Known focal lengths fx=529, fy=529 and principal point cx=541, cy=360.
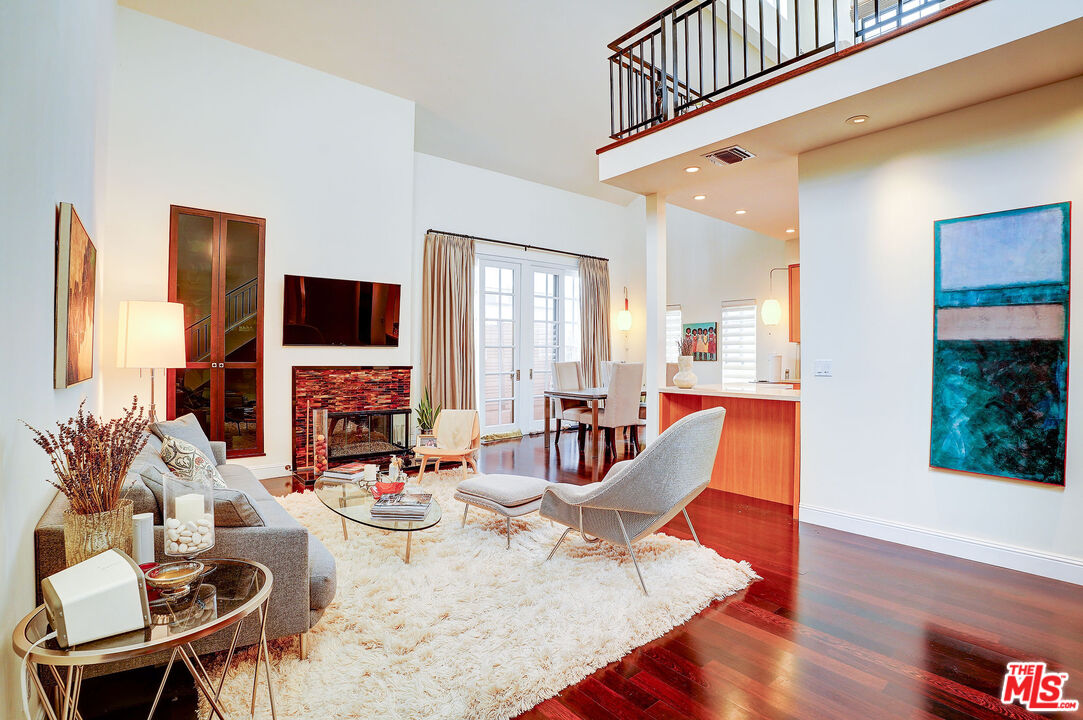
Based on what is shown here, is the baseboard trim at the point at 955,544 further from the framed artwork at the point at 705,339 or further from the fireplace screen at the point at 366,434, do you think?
the framed artwork at the point at 705,339

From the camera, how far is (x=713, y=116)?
3.46 metres

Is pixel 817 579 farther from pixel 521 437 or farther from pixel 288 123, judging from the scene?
pixel 288 123

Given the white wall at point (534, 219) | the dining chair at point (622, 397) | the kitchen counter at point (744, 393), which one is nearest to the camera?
the kitchen counter at point (744, 393)

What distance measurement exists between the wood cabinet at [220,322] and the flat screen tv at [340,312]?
289 millimetres

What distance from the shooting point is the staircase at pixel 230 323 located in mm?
4500

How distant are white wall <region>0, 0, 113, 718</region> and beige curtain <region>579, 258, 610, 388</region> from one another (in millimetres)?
6340

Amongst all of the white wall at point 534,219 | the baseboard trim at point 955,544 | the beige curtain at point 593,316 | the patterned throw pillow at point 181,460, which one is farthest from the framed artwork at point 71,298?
the beige curtain at point 593,316

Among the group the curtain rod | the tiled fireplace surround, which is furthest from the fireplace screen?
the curtain rod

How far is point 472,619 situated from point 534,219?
604cm

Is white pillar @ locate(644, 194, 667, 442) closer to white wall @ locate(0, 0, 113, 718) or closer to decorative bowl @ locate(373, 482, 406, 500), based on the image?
decorative bowl @ locate(373, 482, 406, 500)

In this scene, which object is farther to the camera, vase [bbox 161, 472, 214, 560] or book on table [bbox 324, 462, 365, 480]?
book on table [bbox 324, 462, 365, 480]

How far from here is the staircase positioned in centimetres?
450

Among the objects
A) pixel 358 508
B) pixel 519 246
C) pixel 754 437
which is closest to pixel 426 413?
pixel 519 246

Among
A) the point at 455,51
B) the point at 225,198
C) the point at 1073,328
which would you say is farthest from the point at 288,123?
the point at 1073,328
